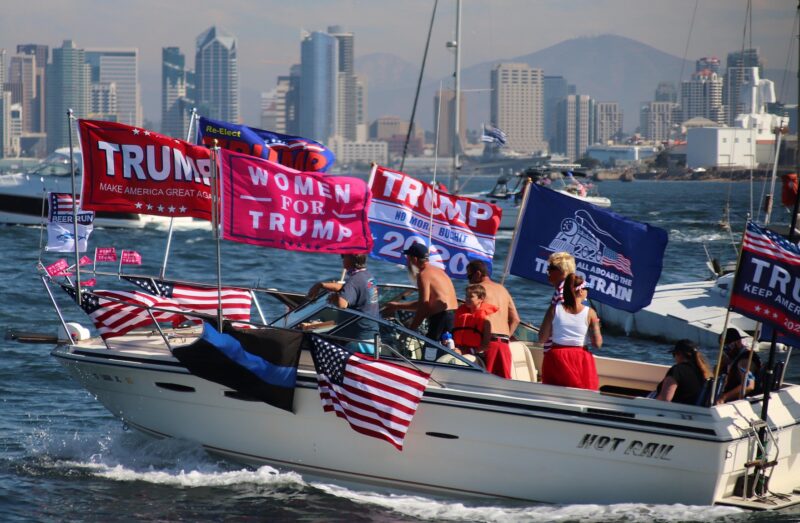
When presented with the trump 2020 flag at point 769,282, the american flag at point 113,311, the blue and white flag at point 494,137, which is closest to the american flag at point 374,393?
the american flag at point 113,311

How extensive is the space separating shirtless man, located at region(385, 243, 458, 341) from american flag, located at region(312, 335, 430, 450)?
1.04m

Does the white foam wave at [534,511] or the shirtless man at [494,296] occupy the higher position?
the shirtless man at [494,296]

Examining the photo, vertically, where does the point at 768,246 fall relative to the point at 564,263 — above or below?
above

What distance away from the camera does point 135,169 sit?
11586 mm

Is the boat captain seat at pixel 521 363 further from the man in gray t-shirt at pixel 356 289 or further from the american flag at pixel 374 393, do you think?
the man in gray t-shirt at pixel 356 289

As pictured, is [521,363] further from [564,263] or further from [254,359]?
[254,359]

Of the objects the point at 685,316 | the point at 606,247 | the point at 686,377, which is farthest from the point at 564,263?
the point at 685,316

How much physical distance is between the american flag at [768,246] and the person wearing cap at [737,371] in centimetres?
106

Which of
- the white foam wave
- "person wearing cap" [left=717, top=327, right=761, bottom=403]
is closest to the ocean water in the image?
the white foam wave

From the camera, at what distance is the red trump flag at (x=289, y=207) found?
10992 millimetres

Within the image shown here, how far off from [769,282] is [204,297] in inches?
241

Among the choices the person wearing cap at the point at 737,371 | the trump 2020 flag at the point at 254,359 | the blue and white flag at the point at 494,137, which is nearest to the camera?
the person wearing cap at the point at 737,371

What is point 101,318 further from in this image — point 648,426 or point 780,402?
point 780,402

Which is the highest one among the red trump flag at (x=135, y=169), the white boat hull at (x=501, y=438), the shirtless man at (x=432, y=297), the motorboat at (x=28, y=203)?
the red trump flag at (x=135, y=169)
